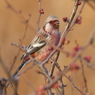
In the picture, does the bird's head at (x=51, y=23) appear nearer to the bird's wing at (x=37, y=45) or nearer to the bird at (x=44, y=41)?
the bird at (x=44, y=41)

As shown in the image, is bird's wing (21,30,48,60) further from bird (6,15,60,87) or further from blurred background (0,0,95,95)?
blurred background (0,0,95,95)

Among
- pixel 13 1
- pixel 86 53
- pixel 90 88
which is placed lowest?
pixel 90 88

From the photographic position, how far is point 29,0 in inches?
384

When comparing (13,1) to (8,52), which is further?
(13,1)

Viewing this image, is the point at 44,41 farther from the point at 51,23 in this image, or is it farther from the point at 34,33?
the point at 34,33

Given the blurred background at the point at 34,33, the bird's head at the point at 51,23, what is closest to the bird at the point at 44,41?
the bird's head at the point at 51,23

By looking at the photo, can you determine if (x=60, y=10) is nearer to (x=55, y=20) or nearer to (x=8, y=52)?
(x=8, y=52)

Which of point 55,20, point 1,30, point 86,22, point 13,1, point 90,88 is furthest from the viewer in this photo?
point 13,1

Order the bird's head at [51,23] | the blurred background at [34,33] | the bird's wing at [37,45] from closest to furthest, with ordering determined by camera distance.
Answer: the bird's head at [51,23], the bird's wing at [37,45], the blurred background at [34,33]

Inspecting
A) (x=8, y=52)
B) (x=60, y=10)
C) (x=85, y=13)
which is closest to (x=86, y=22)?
(x=85, y=13)

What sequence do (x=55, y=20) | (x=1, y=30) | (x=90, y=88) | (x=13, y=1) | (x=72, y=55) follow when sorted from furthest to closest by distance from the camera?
(x=13, y=1) < (x=1, y=30) < (x=90, y=88) < (x=55, y=20) < (x=72, y=55)

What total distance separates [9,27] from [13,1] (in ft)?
3.21

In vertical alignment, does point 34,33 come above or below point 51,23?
above

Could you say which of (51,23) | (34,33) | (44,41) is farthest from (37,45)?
(34,33)
